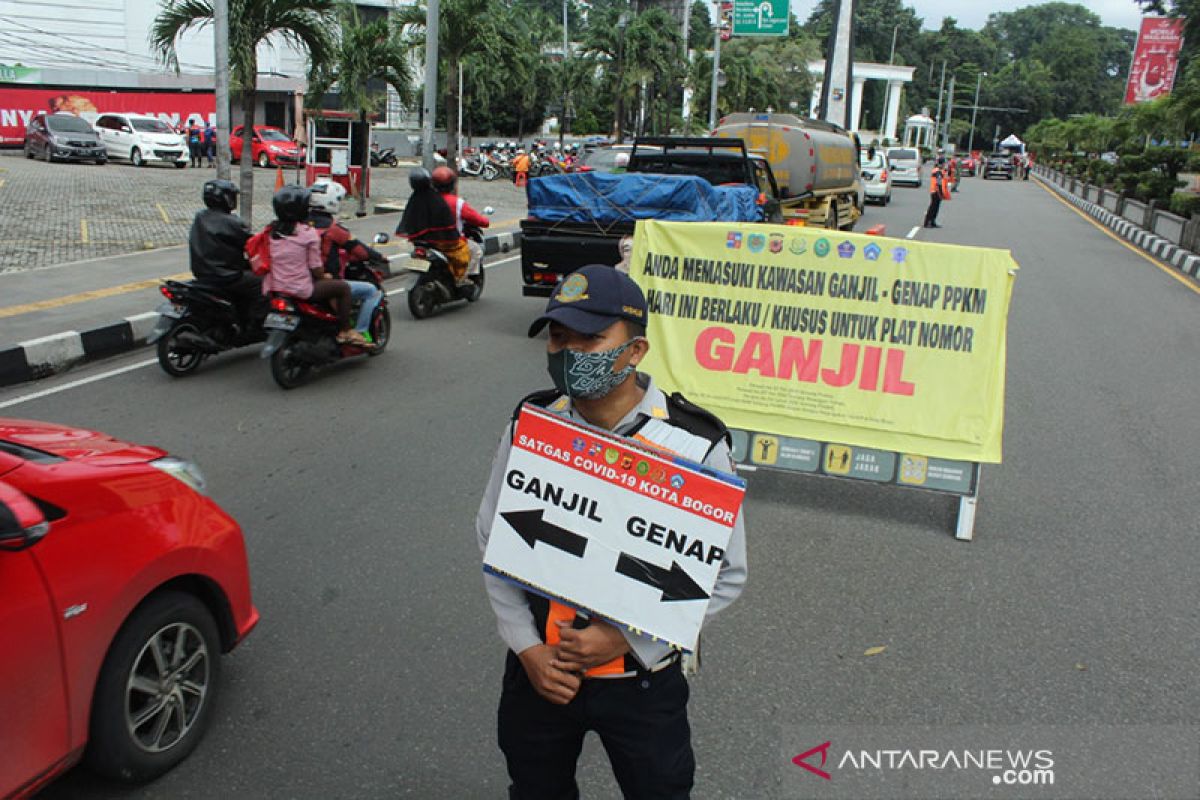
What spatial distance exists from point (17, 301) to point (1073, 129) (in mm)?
62998

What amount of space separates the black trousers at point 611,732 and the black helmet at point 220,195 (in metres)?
6.27

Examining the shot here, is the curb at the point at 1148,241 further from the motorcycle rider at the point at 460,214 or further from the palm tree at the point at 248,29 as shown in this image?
the palm tree at the point at 248,29

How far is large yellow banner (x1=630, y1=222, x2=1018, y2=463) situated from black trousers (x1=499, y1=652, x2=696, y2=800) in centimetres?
341

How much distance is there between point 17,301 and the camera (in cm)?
985

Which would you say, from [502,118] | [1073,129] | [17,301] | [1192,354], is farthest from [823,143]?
[1073,129]

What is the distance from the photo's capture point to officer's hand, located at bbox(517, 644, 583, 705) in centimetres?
200

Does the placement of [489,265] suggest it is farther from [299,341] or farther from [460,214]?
[299,341]

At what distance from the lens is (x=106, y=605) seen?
258cm

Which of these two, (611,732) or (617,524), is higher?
(617,524)

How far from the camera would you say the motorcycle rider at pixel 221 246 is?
7.39 m

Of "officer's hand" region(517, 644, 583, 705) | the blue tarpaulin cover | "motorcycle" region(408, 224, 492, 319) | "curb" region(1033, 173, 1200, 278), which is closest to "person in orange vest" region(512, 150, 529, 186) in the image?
"curb" region(1033, 173, 1200, 278)

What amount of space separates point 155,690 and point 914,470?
13.1 feet

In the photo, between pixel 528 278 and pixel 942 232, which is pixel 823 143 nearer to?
pixel 942 232

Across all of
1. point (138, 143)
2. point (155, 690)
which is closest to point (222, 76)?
point (155, 690)
